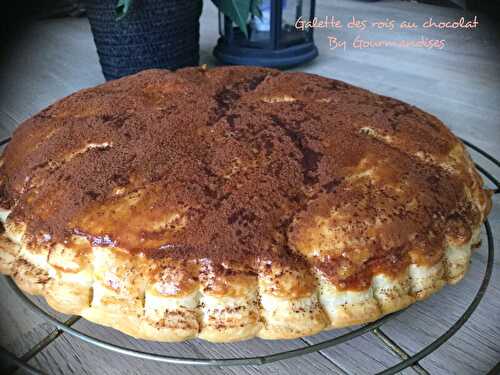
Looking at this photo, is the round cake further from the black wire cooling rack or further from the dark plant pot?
the dark plant pot

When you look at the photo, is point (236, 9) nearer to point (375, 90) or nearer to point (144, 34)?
point (144, 34)

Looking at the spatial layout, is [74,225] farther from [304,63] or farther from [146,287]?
[304,63]

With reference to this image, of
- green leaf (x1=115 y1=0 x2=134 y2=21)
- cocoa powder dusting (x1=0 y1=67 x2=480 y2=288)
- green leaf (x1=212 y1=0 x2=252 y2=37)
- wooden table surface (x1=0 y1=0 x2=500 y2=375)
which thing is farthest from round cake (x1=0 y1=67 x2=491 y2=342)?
green leaf (x1=212 y1=0 x2=252 y2=37)

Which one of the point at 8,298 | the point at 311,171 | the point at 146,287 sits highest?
the point at 311,171

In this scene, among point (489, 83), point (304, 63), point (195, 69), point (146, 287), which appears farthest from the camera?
point (304, 63)

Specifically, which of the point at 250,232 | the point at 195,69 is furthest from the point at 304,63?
the point at 250,232
